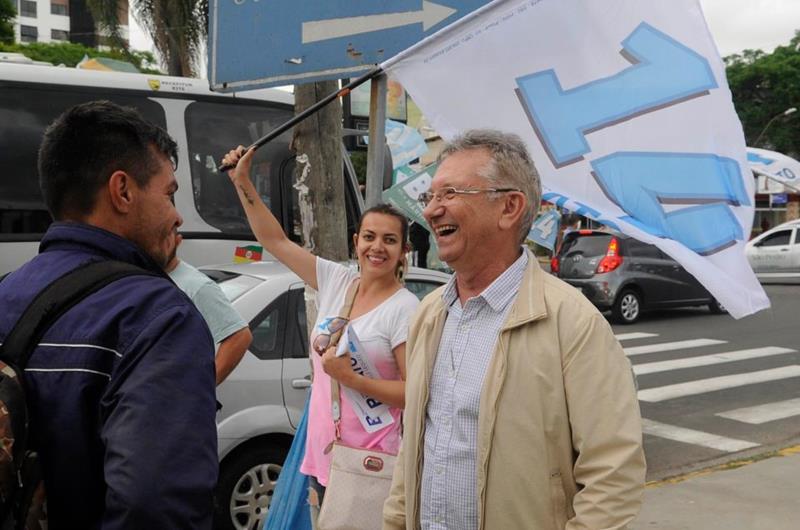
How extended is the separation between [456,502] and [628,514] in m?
0.43

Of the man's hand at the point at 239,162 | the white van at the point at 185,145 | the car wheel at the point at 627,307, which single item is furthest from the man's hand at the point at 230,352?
the car wheel at the point at 627,307

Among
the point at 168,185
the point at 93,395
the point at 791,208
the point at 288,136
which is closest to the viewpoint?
the point at 93,395

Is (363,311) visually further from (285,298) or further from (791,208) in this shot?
(791,208)

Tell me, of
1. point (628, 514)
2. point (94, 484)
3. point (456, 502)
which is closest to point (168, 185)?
point (94, 484)

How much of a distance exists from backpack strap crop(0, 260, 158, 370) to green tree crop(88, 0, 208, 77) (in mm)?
24222

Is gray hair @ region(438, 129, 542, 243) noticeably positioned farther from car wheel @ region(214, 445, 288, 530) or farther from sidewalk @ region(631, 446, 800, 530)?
sidewalk @ region(631, 446, 800, 530)

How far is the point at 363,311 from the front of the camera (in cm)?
341

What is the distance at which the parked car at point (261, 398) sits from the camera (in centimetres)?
505

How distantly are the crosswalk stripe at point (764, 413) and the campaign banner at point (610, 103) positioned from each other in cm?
609

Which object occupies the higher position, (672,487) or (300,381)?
(300,381)

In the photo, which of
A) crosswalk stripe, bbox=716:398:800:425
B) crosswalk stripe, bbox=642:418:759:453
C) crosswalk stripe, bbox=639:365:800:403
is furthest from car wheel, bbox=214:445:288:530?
crosswalk stripe, bbox=639:365:800:403

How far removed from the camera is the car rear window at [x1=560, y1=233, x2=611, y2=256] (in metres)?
16.3

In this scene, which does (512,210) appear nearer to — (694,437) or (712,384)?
(694,437)

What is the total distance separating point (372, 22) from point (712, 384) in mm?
8349
